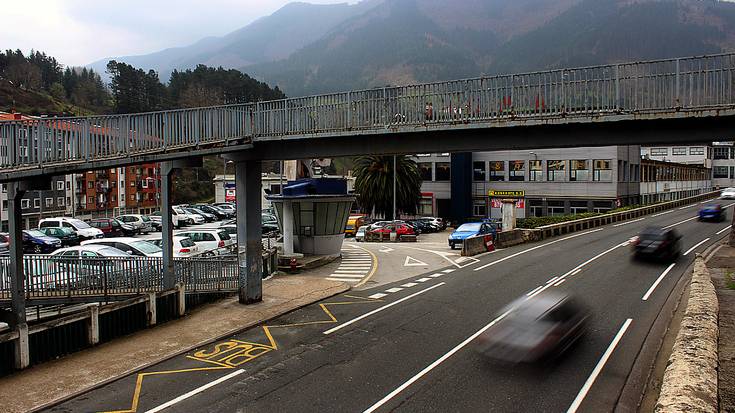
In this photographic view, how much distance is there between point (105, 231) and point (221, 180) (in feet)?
122

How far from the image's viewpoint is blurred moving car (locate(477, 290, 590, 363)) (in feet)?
37.4

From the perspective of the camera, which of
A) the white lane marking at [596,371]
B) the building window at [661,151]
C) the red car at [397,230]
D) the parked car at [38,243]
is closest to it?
the white lane marking at [596,371]

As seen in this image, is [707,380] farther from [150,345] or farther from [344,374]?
[150,345]

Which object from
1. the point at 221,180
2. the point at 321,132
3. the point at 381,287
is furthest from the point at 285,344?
the point at 221,180

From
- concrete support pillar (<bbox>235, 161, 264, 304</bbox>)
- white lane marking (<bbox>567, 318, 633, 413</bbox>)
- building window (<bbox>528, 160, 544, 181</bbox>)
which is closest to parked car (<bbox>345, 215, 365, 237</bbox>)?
building window (<bbox>528, 160, 544, 181</bbox>)

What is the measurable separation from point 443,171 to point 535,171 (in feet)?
36.1

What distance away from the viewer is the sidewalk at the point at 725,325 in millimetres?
8981

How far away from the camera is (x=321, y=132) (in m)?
16.6

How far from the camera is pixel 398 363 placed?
39.9 ft

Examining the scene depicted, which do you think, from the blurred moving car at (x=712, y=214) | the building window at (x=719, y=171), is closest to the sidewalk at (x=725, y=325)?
the blurred moving car at (x=712, y=214)

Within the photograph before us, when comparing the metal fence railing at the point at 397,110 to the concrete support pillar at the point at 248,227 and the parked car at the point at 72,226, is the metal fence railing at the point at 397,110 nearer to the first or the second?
the concrete support pillar at the point at 248,227

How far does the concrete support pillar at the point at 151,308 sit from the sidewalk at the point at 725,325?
1365 centimetres

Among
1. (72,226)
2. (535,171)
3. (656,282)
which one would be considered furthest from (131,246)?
(535,171)

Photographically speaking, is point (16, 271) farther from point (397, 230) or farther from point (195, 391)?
point (397, 230)
